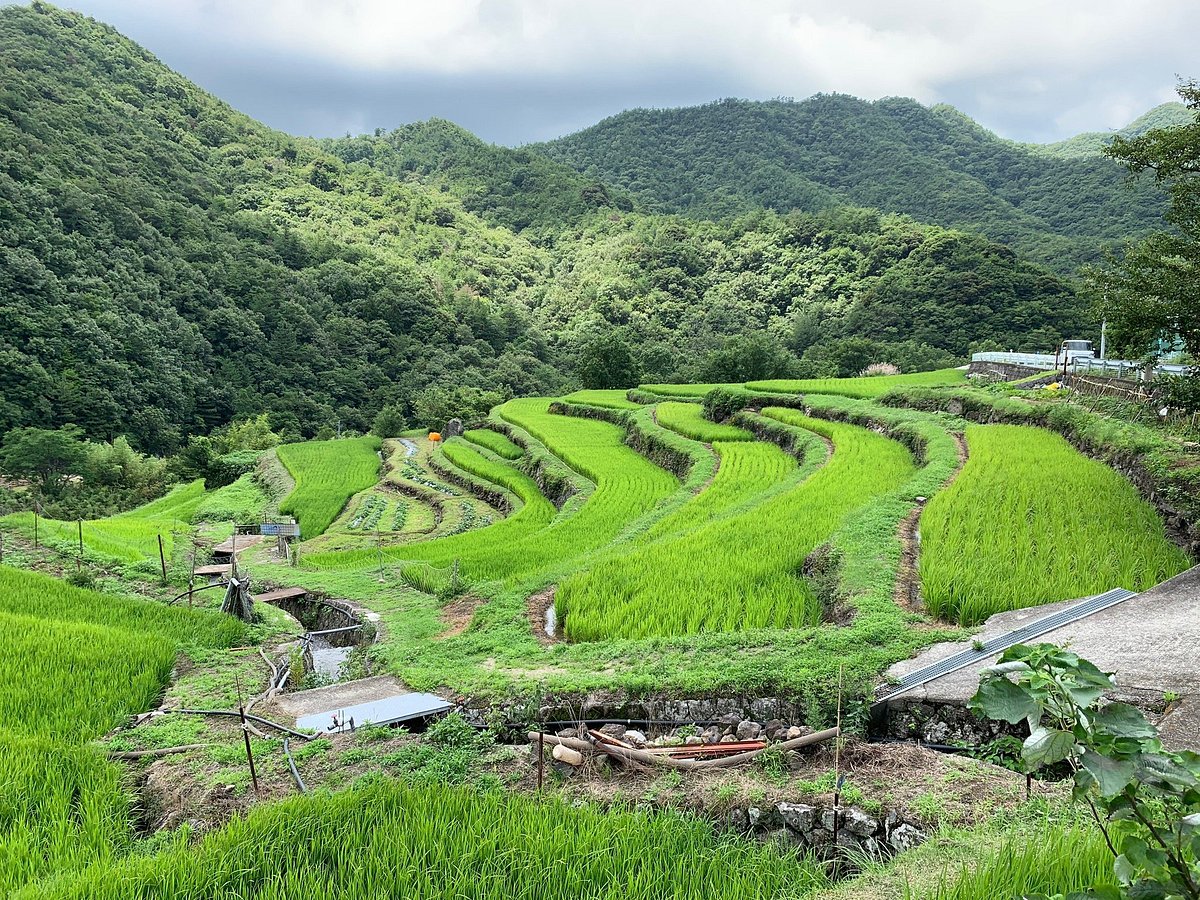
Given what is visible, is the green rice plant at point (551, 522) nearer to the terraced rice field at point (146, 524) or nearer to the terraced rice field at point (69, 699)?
the terraced rice field at point (146, 524)

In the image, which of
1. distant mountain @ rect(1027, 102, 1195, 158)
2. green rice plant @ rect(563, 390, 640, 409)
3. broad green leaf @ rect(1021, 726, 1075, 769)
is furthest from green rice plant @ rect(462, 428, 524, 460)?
distant mountain @ rect(1027, 102, 1195, 158)

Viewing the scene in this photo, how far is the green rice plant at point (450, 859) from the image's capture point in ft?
10.5

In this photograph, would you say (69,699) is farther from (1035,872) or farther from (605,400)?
(605,400)

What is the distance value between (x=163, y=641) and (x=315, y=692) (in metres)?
2.11

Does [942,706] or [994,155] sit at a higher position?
[994,155]

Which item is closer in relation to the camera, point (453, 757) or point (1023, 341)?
point (453, 757)

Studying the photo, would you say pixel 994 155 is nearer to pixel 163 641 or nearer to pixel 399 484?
pixel 399 484

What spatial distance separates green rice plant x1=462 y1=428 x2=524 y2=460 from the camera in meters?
28.8

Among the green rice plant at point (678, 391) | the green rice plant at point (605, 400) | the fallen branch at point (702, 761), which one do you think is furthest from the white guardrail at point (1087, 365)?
the green rice plant at point (605, 400)

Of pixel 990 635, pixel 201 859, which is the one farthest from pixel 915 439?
pixel 201 859

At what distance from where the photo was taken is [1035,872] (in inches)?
106

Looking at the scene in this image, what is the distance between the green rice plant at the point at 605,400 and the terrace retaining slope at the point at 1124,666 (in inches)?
1027

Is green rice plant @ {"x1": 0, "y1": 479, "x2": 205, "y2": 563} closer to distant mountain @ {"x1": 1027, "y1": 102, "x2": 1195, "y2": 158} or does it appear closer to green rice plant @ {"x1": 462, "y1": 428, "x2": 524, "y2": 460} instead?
green rice plant @ {"x1": 462, "y1": 428, "x2": 524, "y2": 460}

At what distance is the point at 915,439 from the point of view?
55.6 feet
